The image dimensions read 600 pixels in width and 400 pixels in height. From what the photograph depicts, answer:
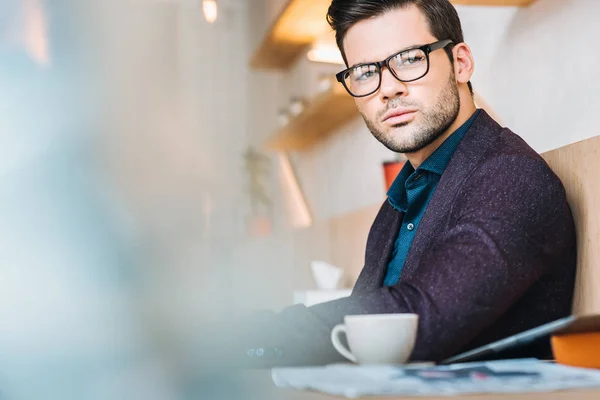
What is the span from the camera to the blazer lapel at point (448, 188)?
2.61ft

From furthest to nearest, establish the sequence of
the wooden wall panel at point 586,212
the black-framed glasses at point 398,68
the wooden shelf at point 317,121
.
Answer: the wooden shelf at point 317,121
the black-framed glasses at point 398,68
the wooden wall panel at point 586,212

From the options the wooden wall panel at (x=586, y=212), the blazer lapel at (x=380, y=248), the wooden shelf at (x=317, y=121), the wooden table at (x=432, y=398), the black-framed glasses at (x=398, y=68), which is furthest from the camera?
the wooden shelf at (x=317, y=121)

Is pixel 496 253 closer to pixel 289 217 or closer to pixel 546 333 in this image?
pixel 546 333

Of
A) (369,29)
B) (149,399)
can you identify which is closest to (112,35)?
(369,29)

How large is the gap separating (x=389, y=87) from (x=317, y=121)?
55.4 inches

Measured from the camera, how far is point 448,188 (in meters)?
0.81

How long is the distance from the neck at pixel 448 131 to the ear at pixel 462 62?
3 cm

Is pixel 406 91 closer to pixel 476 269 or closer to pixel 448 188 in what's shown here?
pixel 448 188

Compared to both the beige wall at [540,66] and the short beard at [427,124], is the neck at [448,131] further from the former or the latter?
the beige wall at [540,66]

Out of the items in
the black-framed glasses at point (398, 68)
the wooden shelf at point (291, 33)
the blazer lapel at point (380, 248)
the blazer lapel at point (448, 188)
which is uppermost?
the wooden shelf at point (291, 33)

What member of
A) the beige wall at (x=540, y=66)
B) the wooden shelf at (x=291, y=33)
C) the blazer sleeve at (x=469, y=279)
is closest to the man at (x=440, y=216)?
the blazer sleeve at (x=469, y=279)

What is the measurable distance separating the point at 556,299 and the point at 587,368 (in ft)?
1.03

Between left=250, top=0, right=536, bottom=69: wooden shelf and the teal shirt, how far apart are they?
43 cm

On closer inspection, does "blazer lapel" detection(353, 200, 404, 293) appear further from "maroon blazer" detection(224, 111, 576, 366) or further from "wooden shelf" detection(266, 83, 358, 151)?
"wooden shelf" detection(266, 83, 358, 151)
